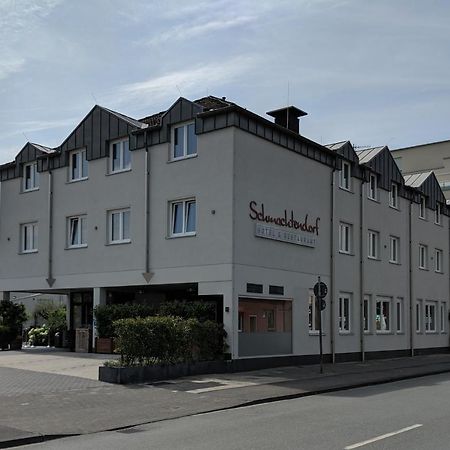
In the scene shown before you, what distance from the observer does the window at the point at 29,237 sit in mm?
28750

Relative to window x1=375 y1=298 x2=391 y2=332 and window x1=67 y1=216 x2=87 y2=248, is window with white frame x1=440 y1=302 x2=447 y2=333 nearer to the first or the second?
window x1=375 y1=298 x2=391 y2=332

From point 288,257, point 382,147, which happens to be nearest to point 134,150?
point 288,257

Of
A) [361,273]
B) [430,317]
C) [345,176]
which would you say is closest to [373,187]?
[345,176]

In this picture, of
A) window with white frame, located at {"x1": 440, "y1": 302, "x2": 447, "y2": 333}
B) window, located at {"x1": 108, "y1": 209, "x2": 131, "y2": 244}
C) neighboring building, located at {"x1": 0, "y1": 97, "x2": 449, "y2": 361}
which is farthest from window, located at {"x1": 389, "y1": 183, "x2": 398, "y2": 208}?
window, located at {"x1": 108, "y1": 209, "x2": 131, "y2": 244}

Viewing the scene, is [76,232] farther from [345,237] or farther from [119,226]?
[345,237]

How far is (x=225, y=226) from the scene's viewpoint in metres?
21.4

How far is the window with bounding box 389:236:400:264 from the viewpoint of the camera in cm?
3200

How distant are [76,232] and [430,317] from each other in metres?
19.3

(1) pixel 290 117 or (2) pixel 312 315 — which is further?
(1) pixel 290 117

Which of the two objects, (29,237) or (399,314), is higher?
(29,237)

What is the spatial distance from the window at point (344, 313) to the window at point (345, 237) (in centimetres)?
191

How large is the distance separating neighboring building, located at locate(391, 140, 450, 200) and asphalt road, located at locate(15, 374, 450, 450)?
39358 mm

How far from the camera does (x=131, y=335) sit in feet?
57.1

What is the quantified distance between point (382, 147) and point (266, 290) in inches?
492
